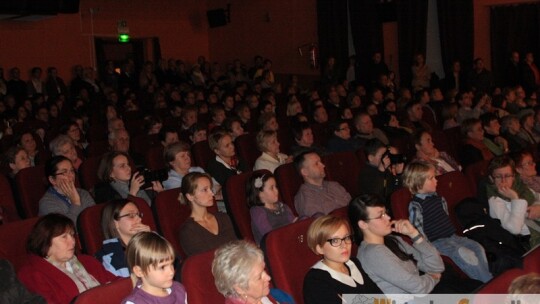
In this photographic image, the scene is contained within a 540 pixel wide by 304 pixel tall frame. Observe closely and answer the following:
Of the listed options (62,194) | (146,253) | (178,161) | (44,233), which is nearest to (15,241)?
(44,233)

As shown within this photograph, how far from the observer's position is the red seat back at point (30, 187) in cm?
467

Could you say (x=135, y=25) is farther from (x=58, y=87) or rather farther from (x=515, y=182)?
(x=515, y=182)

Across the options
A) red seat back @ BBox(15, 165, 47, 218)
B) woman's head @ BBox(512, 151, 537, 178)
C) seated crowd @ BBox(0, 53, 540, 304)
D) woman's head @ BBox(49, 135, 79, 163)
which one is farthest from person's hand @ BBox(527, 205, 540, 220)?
woman's head @ BBox(49, 135, 79, 163)

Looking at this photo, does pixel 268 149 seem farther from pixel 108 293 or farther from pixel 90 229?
pixel 108 293

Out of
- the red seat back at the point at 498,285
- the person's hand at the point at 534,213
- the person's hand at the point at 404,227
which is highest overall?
the red seat back at the point at 498,285

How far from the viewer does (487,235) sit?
3896mm

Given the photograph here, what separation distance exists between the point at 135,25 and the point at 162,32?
2.15 ft

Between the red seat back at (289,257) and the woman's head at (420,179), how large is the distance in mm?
964

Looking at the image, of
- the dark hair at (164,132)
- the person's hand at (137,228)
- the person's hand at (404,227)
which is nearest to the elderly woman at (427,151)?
the dark hair at (164,132)

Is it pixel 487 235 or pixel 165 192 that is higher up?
pixel 165 192

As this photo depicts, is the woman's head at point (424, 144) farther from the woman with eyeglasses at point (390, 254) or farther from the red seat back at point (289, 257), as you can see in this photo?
the red seat back at point (289, 257)

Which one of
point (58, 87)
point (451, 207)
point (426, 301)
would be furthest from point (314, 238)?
point (58, 87)

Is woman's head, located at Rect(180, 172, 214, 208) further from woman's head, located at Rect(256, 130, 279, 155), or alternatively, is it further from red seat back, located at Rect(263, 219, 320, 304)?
woman's head, located at Rect(256, 130, 279, 155)

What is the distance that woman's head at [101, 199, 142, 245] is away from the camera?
3330 mm
